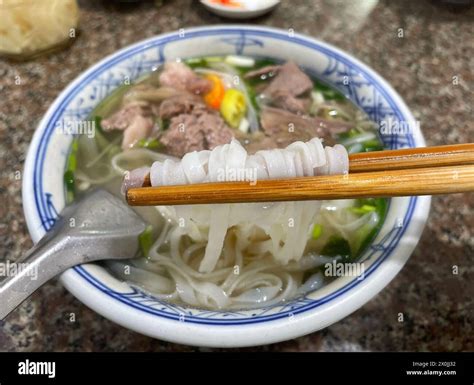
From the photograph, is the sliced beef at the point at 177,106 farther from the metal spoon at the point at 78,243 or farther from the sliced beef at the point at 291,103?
the metal spoon at the point at 78,243

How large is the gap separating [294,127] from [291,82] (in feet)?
0.63

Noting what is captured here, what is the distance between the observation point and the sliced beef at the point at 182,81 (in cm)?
168

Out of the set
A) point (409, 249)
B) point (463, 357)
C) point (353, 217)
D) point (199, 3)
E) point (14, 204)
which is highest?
point (199, 3)

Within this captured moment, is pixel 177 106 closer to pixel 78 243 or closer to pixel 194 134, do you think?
pixel 194 134

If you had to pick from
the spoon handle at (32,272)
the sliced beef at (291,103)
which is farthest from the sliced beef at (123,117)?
the spoon handle at (32,272)

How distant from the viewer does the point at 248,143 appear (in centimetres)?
156

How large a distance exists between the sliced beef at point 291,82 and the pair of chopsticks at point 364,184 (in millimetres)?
674

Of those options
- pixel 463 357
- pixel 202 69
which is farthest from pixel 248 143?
pixel 463 357

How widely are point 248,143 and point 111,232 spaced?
1.88ft

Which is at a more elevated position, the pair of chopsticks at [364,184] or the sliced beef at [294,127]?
the sliced beef at [294,127]

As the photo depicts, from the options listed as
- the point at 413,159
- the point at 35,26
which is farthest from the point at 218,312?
the point at 35,26

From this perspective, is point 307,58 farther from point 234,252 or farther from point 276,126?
point 234,252

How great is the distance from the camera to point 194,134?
5.01ft

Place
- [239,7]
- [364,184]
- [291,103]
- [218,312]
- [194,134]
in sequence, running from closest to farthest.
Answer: [364,184]
[218,312]
[194,134]
[291,103]
[239,7]
